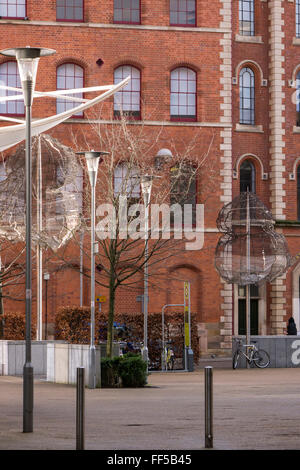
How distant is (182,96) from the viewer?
4569cm

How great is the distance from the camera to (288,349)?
3491cm

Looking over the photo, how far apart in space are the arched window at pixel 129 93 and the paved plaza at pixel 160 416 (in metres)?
20.2

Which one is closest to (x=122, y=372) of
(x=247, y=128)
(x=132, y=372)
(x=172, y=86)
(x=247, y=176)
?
(x=132, y=372)

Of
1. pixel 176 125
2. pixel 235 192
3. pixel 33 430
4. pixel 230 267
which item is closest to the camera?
pixel 33 430

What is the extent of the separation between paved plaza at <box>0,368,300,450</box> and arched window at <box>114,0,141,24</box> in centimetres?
2225

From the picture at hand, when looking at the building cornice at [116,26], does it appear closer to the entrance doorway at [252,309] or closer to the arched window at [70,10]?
the arched window at [70,10]

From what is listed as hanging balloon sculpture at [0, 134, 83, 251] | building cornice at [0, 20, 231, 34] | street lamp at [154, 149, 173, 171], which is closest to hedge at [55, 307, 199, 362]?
hanging balloon sculpture at [0, 134, 83, 251]

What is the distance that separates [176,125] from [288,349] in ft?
44.3

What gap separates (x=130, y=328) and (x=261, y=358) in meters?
4.26

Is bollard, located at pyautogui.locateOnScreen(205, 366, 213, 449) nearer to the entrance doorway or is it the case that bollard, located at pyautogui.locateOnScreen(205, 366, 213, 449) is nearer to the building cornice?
the building cornice

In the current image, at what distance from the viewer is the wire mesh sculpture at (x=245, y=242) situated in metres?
36.7

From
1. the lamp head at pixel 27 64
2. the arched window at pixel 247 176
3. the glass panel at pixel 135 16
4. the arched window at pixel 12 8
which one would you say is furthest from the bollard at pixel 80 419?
the arched window at pixel 247 176
